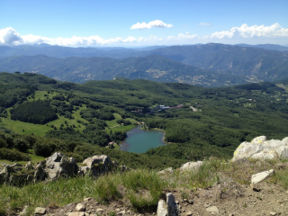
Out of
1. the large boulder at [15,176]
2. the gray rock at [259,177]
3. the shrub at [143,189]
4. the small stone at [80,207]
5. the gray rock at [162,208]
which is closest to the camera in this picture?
the gray rock at [162,208]

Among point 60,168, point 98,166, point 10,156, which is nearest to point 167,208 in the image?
point 60,168

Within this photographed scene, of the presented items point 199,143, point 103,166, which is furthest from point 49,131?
point 103,166

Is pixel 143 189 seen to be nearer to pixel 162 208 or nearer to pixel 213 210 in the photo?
pixel 162 208

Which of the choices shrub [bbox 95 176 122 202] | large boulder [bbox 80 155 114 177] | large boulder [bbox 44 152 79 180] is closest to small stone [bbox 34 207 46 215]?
shrub [bbox 95 176 122 202]

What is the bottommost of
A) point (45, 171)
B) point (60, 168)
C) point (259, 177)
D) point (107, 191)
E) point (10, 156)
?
point (10, 156)

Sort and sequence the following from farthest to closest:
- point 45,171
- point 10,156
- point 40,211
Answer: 1. point 10,156
2. point 45,171
3. point 40,211

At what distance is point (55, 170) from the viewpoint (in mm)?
11344

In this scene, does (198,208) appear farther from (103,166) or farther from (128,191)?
(103,166)

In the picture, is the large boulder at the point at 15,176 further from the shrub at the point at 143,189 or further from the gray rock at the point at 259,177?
the gray rock at the point at 259,177

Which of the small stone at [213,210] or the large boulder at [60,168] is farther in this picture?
the large boulder at [60,168]

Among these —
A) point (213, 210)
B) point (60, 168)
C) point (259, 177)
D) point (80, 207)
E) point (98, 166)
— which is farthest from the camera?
point (98, 166)

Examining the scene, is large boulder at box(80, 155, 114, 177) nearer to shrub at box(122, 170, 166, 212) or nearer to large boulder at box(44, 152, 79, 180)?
large boulder at box(44, 152, 79, 180)

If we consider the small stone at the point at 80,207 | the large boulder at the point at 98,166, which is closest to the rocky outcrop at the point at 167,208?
the small stone at the point at 80,207

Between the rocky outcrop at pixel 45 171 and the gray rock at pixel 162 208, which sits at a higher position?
the gray rock at pixel 162 208
